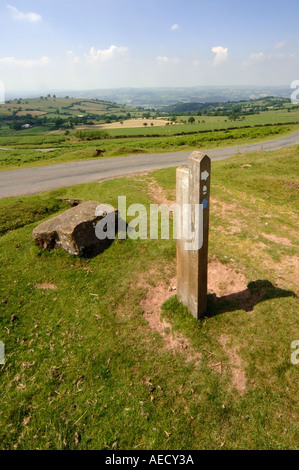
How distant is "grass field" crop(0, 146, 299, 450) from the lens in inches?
201

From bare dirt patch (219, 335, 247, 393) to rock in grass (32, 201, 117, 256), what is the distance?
6064mm

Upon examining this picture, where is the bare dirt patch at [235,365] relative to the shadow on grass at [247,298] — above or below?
below

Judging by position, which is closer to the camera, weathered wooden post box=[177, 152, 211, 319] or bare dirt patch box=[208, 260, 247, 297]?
weathered wooden post box=[177, 152, 211, 319]

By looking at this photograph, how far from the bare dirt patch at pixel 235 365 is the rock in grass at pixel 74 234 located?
19.9ft

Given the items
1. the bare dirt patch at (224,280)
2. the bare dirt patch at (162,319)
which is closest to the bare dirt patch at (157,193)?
the bare dirt patch at (224,280)

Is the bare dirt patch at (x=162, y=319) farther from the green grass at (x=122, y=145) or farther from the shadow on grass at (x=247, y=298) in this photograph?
the green grass at (x=122, y=145)

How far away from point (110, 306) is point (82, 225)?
11.7ft

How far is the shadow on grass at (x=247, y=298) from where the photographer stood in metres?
7.48

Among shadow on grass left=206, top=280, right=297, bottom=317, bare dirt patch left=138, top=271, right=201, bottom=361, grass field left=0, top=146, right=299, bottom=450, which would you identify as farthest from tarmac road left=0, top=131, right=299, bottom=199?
shadow on grass left=206, top=280, right=297, bottom=317

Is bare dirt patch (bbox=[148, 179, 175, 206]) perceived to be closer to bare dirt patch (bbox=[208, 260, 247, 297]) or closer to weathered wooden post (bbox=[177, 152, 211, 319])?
bare dirt patch (bbox=[208, 260, 247, 297])

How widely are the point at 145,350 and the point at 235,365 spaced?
2.20 m

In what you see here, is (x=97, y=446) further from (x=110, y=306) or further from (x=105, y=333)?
(x=110, y=306)

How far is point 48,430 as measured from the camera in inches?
204

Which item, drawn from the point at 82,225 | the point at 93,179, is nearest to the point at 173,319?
the point at 82,225
